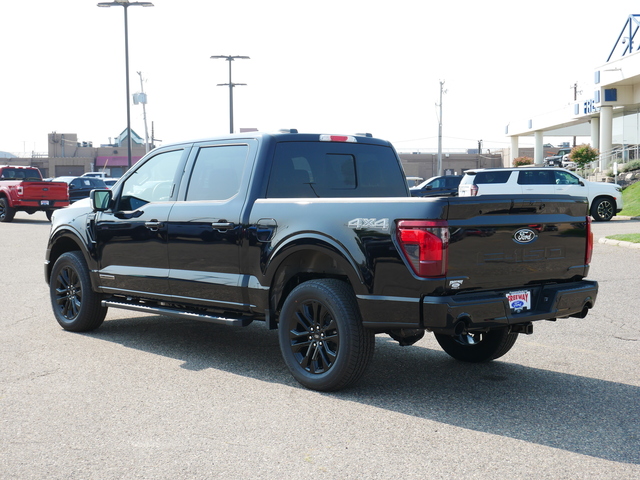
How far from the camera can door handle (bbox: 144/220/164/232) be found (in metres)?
6.79

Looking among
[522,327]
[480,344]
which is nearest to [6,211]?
[480,344]

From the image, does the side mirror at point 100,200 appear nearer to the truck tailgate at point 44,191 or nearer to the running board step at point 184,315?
the running board step at point 184,315

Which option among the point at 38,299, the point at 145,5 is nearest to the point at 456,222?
the point at 38,299

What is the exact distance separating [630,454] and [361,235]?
7.15ft

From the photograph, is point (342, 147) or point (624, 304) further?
point (624, 304)

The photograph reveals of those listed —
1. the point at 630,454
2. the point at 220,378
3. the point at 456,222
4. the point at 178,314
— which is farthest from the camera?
the point at 178,314

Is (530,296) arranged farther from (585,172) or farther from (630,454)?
(585,172)

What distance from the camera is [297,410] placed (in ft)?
16.7

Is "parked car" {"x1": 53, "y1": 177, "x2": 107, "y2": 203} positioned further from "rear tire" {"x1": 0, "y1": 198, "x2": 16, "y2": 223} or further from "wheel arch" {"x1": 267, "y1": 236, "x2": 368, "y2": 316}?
"wheel arch" {"x1": 267, "y1": 236, "x2": 368, "y2": 316}

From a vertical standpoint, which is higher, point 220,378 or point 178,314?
point 178,314

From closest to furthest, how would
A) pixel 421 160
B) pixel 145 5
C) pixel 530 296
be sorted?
pixel 530 296, pixel 145 5, pixel 421 160

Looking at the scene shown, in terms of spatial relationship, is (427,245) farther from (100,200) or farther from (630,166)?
(630,166)

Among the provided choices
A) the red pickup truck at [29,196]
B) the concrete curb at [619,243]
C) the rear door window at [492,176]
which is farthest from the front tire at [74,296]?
the red pickup truck at [29,196]

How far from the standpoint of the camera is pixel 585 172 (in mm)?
39812
